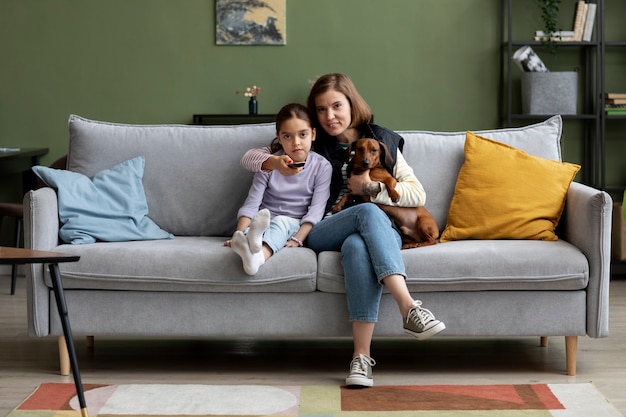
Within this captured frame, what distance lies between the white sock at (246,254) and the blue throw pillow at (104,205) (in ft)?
1.86

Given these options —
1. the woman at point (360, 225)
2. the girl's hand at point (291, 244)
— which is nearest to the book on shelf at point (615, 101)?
the woman at point (360, 225)

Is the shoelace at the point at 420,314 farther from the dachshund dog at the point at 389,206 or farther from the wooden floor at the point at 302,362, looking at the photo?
the dachshund dog at the point at 389,206

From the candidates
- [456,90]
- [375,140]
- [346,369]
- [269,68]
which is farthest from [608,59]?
[346,369]

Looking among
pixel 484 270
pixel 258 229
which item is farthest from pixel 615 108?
pixel 258 229

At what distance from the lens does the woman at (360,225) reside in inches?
113

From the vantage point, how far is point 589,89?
548cm

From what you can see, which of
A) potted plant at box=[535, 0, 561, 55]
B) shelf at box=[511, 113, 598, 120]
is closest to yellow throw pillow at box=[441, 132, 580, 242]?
shelf at box=[511, 113, 598, 120]

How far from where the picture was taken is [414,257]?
2.99m

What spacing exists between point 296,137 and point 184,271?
0.66m

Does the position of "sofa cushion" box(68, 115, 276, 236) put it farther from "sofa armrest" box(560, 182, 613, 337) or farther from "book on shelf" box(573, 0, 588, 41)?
"book on shelf" box(573, 0, 588, 41)

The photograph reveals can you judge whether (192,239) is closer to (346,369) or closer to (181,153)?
(181,153)

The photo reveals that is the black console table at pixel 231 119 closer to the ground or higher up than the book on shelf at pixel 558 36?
closer to the ground

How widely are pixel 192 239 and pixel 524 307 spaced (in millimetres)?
1235

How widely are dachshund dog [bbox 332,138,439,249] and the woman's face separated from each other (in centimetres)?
11
